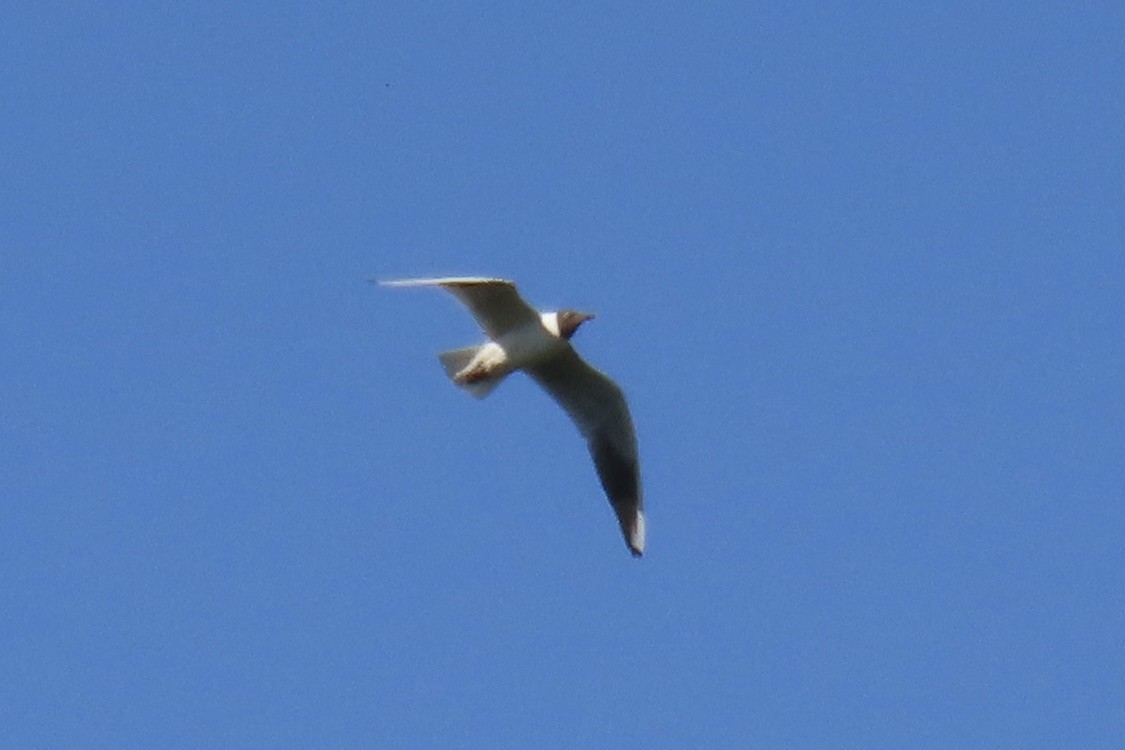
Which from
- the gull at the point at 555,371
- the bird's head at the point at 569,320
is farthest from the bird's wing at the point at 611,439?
the bird's head at the point at 569,320

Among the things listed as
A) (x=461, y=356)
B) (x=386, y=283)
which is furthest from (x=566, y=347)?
(x=386, y=283)

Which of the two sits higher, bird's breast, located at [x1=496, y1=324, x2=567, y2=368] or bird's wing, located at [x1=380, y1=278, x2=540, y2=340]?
bird's wing, located at [x1=380, y1=278, x2=540, y2=340]

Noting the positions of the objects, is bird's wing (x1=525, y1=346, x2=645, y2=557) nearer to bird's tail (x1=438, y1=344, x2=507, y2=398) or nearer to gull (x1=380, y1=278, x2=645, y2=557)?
gull (x1=380, y1=278, x2=645, y2=557)

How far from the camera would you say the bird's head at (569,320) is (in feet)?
43.3

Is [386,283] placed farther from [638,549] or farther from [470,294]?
[638,549]

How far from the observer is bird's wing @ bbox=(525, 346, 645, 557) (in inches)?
551

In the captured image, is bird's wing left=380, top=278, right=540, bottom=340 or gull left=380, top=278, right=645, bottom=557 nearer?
bird's wing left=380, top=278, right=540, bottom=340

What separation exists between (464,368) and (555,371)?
940mm

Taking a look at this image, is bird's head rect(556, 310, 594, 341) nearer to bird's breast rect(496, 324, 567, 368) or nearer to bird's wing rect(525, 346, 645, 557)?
bird's breast rect(496, 324, 567, 368)

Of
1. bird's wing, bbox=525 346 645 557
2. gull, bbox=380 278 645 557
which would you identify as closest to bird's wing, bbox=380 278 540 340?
gull, bbox=380 278 645 557

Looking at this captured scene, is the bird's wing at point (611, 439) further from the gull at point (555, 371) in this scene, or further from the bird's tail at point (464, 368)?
the bird's tail at point (464, 368)

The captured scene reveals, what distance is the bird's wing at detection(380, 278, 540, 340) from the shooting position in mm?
12656

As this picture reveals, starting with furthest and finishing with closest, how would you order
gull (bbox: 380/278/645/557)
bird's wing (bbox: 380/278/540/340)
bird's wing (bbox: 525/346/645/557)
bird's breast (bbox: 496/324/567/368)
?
bird's wing (bbox: 525/346/645/557) < bird's breast (bbox: 496/324/567/368) < gull (bbox: 380/278/645/557) < bird's wing (bbox: 380/278/540/340)

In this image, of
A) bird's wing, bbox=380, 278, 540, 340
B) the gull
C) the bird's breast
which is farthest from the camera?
the bird's breast
